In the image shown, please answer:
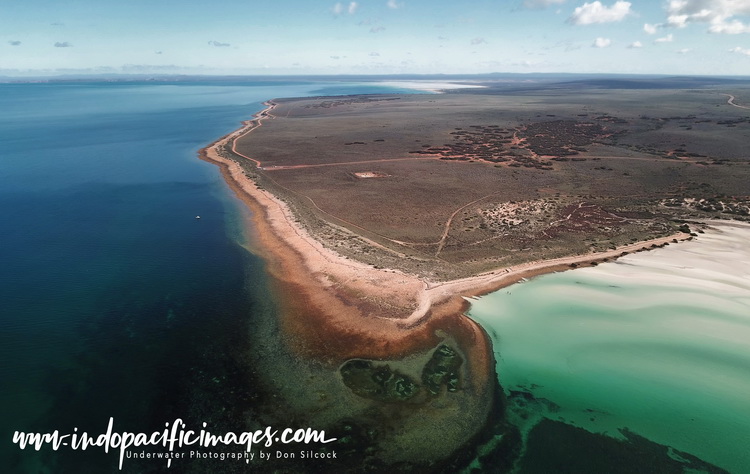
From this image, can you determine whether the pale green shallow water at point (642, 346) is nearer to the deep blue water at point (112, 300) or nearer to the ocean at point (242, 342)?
the ocean at point (242, 342)

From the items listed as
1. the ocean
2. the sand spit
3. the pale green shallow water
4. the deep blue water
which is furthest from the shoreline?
the deep blue water

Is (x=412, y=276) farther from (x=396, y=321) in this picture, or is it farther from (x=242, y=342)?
(x=242, y=342)

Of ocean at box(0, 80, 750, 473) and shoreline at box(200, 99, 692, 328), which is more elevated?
shoreline at box(200, 99, 692, 328)

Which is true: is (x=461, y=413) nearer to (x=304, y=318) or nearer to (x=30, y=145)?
(x=304, y=318)

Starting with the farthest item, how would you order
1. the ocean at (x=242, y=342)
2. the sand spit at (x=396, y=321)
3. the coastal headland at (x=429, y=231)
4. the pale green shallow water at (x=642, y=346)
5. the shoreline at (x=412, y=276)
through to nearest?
the shoreline at (x=412, y=276) → the coastal headland at (x=429, y=231) → the pale green shallow water at (x=642, y=346) → the sand spit at (x=396, y=321) → the ocean at (x=242, y=342)

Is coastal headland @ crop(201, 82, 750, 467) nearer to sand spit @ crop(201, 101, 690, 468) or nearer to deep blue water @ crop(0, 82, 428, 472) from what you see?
sand spit @ crop(201, 101, 690, 468)

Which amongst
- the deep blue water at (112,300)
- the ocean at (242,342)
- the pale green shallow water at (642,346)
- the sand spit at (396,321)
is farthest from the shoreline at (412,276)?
the deep blue water at (112,300)

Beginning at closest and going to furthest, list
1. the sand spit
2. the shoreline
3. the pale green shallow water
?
1. the sand spit
2. the pale green shallow water
3. the shoreline
